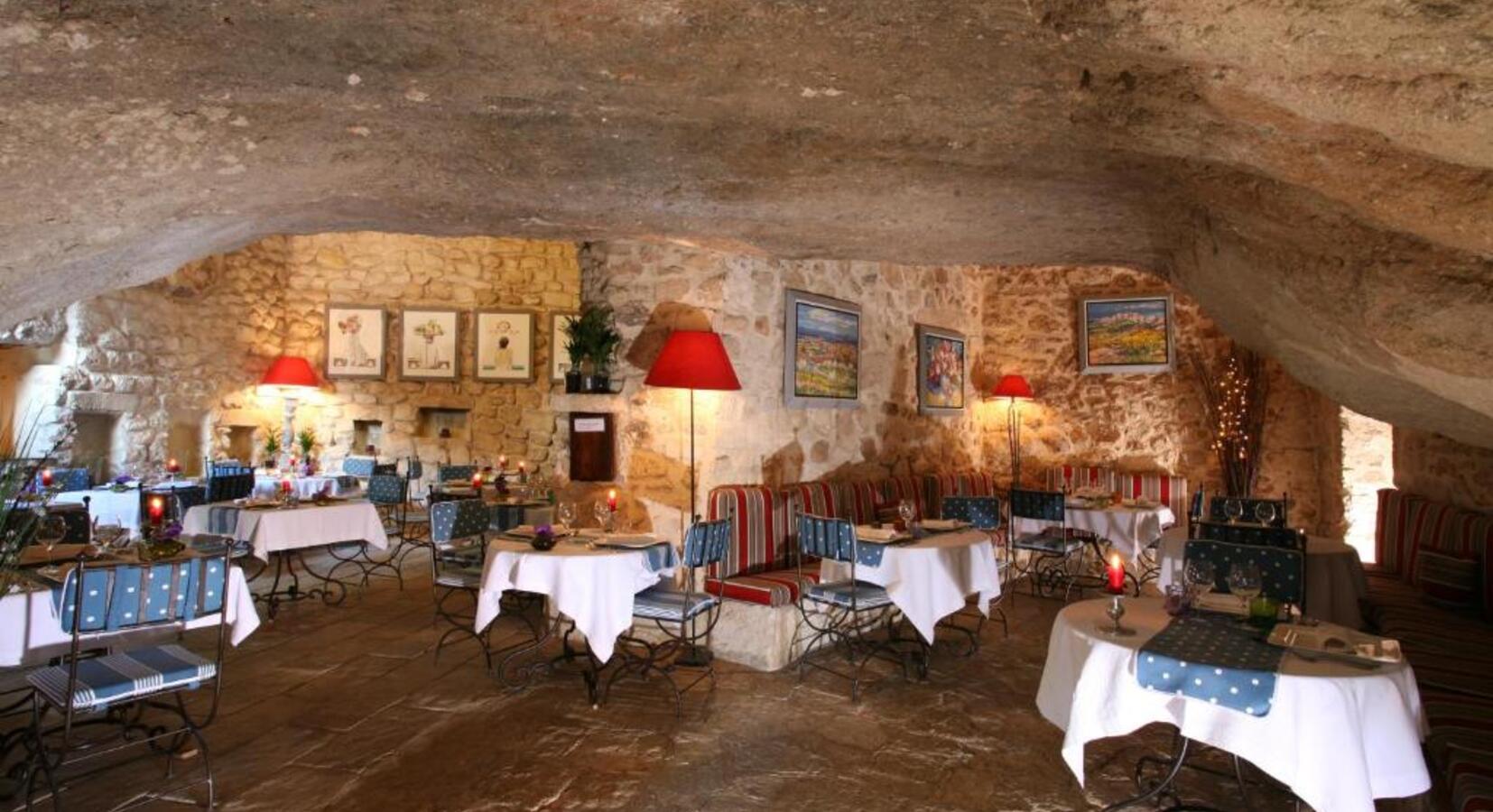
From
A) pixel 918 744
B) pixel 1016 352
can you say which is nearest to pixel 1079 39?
pixel 918 744

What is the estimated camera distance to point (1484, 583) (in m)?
3.72

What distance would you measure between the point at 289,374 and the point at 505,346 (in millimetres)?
2083

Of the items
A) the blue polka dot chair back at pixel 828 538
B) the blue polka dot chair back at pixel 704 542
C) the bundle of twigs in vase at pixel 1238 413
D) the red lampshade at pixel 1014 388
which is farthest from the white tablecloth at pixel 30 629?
the bundle of twigs in vase at pixel 1238 413

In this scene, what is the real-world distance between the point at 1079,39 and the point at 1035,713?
298 centimetres

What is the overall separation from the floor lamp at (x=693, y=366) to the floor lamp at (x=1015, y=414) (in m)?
3.88

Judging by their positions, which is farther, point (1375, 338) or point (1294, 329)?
point (1294, 329)

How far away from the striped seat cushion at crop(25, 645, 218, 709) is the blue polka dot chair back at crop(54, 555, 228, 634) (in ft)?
0.55

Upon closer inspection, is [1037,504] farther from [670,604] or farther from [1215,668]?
[1215,668]

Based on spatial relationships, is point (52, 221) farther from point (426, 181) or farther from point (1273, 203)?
point (1273, 203)

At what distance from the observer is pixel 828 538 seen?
3.94 metres

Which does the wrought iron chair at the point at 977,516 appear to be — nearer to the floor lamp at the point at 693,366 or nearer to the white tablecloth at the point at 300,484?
the floor lamp at the point at 693,366

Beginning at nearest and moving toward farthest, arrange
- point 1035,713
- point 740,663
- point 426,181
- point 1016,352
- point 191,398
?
1. point 426,181
2. point 1035,713
3. point 740,663
4. point 191,398
5. point 1016,352

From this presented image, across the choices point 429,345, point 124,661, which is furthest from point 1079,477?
point 124,661

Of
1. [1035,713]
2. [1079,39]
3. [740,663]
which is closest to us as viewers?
[1079,39]
